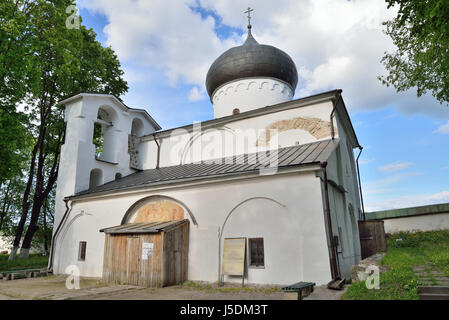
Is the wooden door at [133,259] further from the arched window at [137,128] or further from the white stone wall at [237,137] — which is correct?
the arched window at [137,128]

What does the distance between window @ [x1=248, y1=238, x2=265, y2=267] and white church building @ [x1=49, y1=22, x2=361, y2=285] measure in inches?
1.1

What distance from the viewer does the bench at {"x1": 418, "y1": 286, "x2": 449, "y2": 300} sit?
4688 millimetres

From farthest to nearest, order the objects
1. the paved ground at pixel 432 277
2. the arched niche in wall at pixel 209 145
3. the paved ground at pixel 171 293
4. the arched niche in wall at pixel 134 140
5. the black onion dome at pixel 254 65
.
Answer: the black onion dome at pixel 254 65 < the arched niche in wall at pixel 134 140 < the arched niche in wall at pixel 209 145 < the paved ground at pixel 171 293 < the paved ground at pixel 432 277

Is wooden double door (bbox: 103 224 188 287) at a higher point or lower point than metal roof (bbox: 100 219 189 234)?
lower

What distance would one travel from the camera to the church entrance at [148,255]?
8.79 metres

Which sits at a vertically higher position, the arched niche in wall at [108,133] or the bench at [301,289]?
the arched niche in wall at [108,133]

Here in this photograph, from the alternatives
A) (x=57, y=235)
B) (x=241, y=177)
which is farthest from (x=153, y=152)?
(x=241, y=177)

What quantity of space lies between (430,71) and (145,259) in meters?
13.0

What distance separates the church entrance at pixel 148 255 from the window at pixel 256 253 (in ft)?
7.34

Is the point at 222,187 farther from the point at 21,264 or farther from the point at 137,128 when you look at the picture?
the point at 21,264

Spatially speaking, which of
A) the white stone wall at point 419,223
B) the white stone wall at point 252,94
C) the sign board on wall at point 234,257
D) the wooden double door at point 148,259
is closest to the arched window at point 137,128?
the white stone wall at point 252,94

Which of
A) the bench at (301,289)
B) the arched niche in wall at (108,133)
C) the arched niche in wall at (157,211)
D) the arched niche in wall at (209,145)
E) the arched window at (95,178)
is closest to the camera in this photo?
the bench at (301,289)
